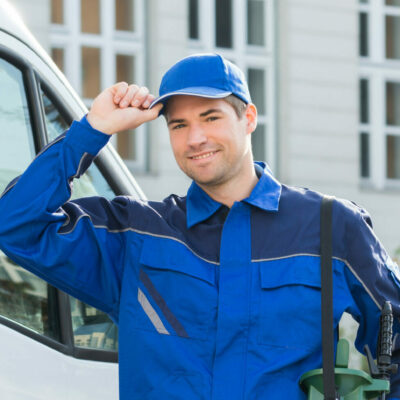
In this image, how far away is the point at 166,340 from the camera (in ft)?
9.12

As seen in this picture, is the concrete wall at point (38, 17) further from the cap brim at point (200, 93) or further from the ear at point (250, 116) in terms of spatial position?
the cap brim at point (200, 93)

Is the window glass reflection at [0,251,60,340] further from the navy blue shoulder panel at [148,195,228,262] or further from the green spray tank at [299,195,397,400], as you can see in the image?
the green spray tank at [299,195,397,400]

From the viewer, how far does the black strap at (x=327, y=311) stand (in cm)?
269

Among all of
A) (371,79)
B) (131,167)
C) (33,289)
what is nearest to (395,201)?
(371,79)

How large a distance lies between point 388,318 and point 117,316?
74 cm

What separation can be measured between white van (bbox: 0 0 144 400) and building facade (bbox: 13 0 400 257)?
9673 millimetres

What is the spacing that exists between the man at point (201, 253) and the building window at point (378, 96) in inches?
473

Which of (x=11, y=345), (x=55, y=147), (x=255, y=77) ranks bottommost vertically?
(x=11, y=345)

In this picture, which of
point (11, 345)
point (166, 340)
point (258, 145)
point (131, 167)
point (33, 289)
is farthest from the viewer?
point (258, 145)

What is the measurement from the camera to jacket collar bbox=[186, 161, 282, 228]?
291cm

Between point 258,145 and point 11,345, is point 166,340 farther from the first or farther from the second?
point 258,145

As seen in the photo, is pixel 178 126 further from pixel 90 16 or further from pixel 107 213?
pixel 90 16

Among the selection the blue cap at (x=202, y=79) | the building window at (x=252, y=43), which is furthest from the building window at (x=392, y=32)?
the blue cap at (x=202, y=79)

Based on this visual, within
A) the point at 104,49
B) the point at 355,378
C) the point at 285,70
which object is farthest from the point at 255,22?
the point at 355,378
